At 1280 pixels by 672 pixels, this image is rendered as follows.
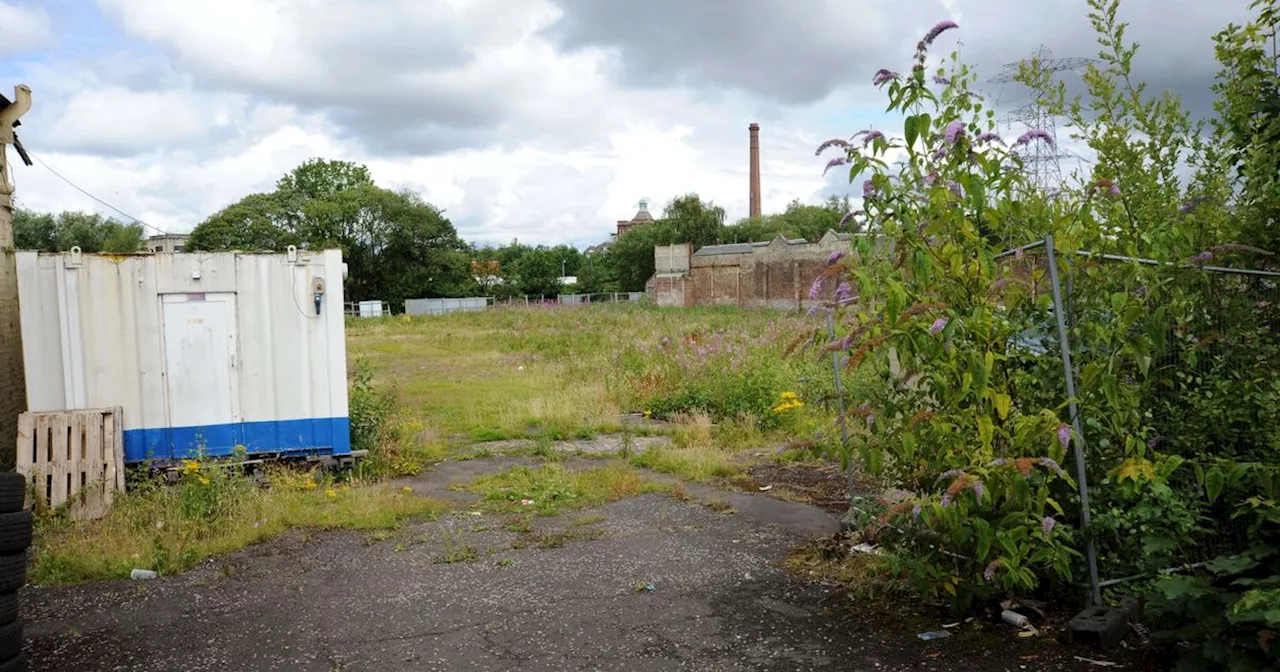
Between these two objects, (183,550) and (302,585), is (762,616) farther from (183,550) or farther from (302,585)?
(183,550)

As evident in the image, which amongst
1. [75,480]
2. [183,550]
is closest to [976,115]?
[183,550]

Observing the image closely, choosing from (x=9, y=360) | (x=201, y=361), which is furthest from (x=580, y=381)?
(x=9, y=360)

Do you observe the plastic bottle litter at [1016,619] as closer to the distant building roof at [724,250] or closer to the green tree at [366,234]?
the distant building roof at [724,250]

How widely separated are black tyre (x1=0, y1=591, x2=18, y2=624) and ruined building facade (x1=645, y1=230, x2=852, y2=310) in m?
42.3

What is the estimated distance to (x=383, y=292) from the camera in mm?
64688

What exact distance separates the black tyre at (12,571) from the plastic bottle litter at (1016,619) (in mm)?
5393

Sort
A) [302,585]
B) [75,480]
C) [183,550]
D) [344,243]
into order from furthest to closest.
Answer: [344,243] → [75,480] → [183,550] → [302,585]

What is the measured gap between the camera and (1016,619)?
478cm

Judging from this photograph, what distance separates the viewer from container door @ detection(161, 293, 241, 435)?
8.77 metres

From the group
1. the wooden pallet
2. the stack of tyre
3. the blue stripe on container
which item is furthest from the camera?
the blue stripe on container

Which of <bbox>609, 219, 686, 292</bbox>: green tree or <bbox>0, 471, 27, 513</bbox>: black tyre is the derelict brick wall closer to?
<bbox>0, 471, 27, 513</bbox>: black tyre

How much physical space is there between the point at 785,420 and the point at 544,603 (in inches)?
257

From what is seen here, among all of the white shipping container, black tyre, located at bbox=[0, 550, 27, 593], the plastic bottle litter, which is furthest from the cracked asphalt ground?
the white shipping container

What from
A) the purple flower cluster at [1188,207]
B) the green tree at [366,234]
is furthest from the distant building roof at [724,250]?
the purple flower cluster at [1188,207]
